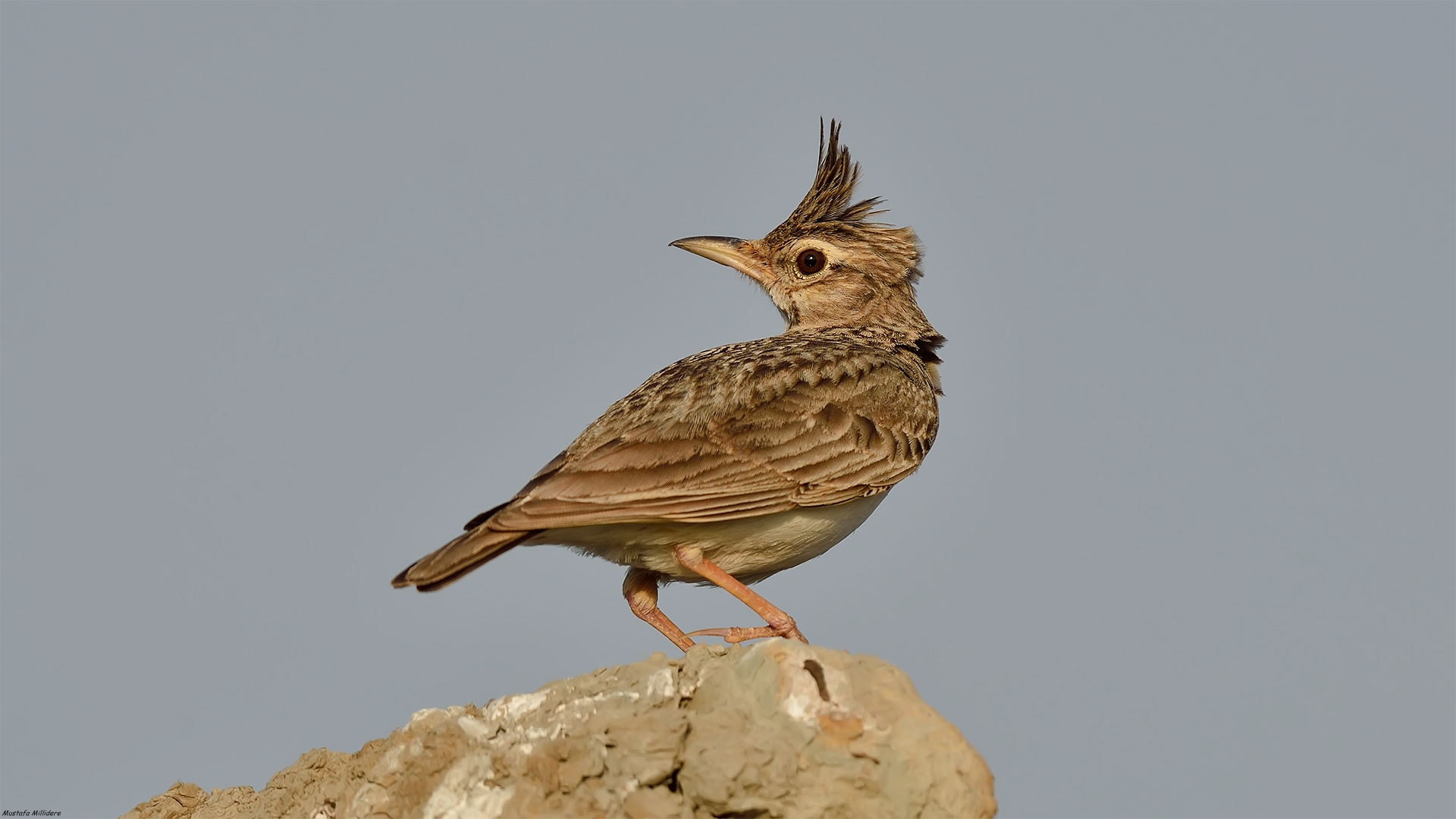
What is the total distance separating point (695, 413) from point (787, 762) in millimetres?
3221

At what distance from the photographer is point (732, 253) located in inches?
477

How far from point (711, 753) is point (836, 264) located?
605cm

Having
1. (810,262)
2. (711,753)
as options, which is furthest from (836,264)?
(711,753)

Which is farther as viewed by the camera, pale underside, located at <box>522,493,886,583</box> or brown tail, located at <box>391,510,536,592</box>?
pale underside, located at <box>522,493,886,583</box>

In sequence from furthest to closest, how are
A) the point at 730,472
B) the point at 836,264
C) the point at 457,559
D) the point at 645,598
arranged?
the point at 836,264 → the point at 645,598 → the point at 730,472 → the point at 457,559

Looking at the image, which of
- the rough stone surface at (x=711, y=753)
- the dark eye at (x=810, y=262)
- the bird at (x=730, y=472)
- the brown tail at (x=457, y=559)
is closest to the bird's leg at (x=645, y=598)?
the bird at (x=730, y=472)

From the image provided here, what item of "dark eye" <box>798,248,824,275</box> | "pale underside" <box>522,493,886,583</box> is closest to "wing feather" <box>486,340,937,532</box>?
"pale underside" <box>522,493,886,583</box>

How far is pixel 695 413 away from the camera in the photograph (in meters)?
9.25

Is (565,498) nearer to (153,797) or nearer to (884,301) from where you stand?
(153,797)

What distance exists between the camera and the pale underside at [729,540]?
879cm

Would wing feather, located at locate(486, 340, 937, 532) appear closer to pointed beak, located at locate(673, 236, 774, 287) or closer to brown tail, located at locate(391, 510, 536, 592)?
brown tail, located at locate(391, 510, 536, 592)

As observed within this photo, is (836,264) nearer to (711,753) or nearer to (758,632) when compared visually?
(758,632)

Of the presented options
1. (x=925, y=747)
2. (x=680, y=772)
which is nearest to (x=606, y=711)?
(x=680, y=772)

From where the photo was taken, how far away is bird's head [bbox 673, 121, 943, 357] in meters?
11.8
